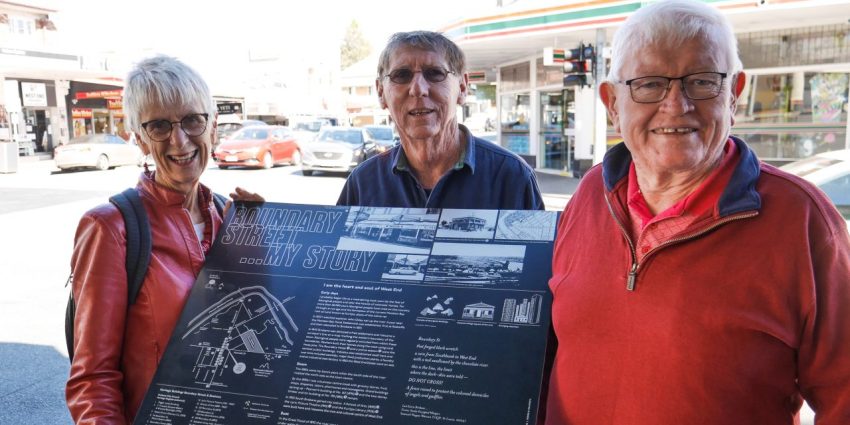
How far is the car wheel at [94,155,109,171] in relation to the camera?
21.8 metres

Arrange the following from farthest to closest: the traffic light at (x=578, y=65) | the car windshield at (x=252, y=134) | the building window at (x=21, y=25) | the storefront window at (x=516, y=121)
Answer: the building window at (x=21, y=25)
the car windshield at (x=252, y=134)
the storefront window at (x=516, y=121)
the traffic light at (x=578, y=65)

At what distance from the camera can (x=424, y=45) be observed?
98.0 inches

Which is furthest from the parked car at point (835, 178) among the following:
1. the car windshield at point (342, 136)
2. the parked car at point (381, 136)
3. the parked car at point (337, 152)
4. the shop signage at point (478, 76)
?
the shop signage at point (478, 76)

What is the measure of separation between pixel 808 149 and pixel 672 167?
14.9m

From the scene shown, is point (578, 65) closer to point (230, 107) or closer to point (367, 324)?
point (367, 324)

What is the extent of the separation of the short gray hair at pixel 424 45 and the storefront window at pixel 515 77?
16.6 metres

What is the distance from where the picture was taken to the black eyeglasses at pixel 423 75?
2506 mm

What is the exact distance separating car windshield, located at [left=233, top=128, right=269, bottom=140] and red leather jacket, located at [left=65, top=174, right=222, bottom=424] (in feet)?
67.7

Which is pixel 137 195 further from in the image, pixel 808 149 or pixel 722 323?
pixel 808 149

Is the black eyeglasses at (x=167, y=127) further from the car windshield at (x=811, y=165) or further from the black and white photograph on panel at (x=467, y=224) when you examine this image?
the car windshield at (x=811, y=165)

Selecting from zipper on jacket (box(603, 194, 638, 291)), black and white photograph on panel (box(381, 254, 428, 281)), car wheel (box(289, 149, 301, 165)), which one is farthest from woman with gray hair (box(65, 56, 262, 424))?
car wheel (box(289, 149, 301, 165))

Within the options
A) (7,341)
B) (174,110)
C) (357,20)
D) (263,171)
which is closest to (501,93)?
(263,171)

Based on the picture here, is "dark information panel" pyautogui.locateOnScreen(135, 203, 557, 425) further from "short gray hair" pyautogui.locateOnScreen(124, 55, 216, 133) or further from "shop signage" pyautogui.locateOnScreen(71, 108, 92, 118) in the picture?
"shop signage" pyautogui.locateOnScreen(71, 108, 92, 118)

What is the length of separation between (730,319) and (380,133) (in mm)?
20844
